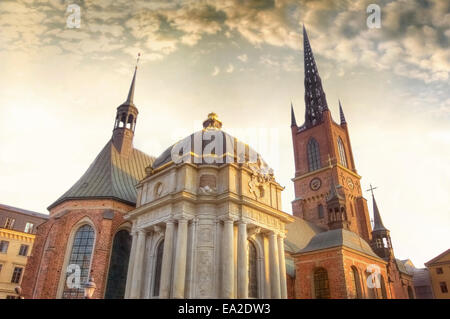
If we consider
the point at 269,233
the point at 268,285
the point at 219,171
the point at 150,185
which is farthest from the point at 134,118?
the point at 268,285

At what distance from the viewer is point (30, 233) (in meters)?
41.8

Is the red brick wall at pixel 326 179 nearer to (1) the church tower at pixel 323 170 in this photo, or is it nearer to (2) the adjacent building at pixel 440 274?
(1) the church tower at pixel 323 170

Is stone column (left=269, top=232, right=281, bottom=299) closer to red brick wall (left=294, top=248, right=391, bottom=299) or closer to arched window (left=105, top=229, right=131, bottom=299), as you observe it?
red brick wall (left=294, top=248, right=391, bottom=299)

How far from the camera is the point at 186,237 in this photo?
60.4 ft

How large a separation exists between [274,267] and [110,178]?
14.8 metres

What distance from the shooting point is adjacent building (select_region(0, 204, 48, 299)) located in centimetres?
3810

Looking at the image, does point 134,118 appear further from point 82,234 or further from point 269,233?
point 269,233

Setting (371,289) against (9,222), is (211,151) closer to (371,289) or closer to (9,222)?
(371,289)

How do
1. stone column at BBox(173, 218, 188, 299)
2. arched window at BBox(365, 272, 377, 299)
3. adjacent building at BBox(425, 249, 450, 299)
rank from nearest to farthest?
stone column at BBox(173, 218, 188, 299) < arched window at BBox(365, 272, 377, 299) < adjacent building at BBox(425, 249, 450, 299)

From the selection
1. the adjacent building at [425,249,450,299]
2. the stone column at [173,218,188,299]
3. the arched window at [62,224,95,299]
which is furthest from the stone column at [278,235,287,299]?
the adjacent building at [425,249,450,299]

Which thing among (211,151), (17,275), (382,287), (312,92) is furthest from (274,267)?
(312,92)

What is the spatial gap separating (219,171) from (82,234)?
11367 mm

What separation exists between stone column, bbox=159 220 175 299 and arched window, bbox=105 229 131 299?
21.8 feet
